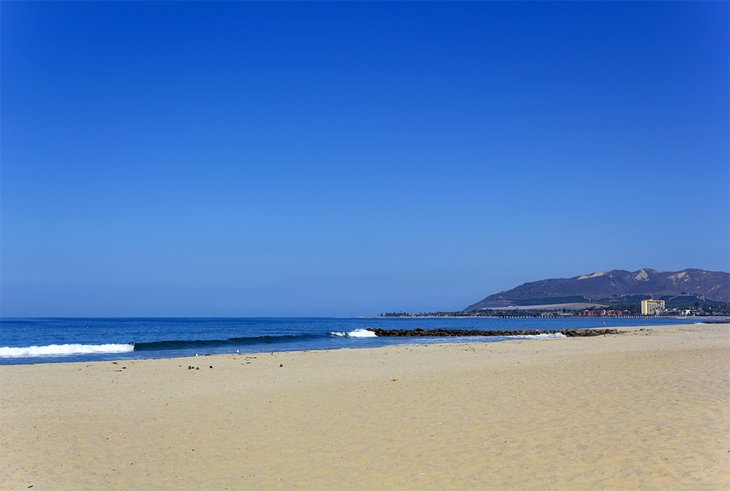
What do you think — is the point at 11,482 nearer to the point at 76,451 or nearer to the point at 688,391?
the point at 76,451

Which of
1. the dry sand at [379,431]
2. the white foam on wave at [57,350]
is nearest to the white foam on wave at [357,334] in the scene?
the white foam on wave at [57,350]

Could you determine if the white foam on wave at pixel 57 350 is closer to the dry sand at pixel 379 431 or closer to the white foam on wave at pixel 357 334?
the dry sand at pixel 379 431

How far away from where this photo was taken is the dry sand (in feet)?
24.7

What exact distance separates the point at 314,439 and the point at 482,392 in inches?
211

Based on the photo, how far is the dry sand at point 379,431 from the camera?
7.53 metres

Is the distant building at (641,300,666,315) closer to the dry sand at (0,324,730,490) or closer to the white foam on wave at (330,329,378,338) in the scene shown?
the white foam on wave at (330,329,378,338)

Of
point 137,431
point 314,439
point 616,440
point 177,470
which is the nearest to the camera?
point 177,470

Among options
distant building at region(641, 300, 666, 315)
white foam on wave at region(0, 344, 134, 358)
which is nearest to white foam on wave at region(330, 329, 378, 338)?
white foam on wave at region(0, 344, 134, 358)

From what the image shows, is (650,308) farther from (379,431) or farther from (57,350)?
(379,431)

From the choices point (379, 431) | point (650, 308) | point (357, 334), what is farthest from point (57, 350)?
point (650, 308)

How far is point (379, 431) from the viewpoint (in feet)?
32.4

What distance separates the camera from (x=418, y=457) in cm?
830

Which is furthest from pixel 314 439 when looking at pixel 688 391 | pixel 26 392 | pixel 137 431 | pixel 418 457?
pixel 26 392

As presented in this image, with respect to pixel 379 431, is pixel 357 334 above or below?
below
